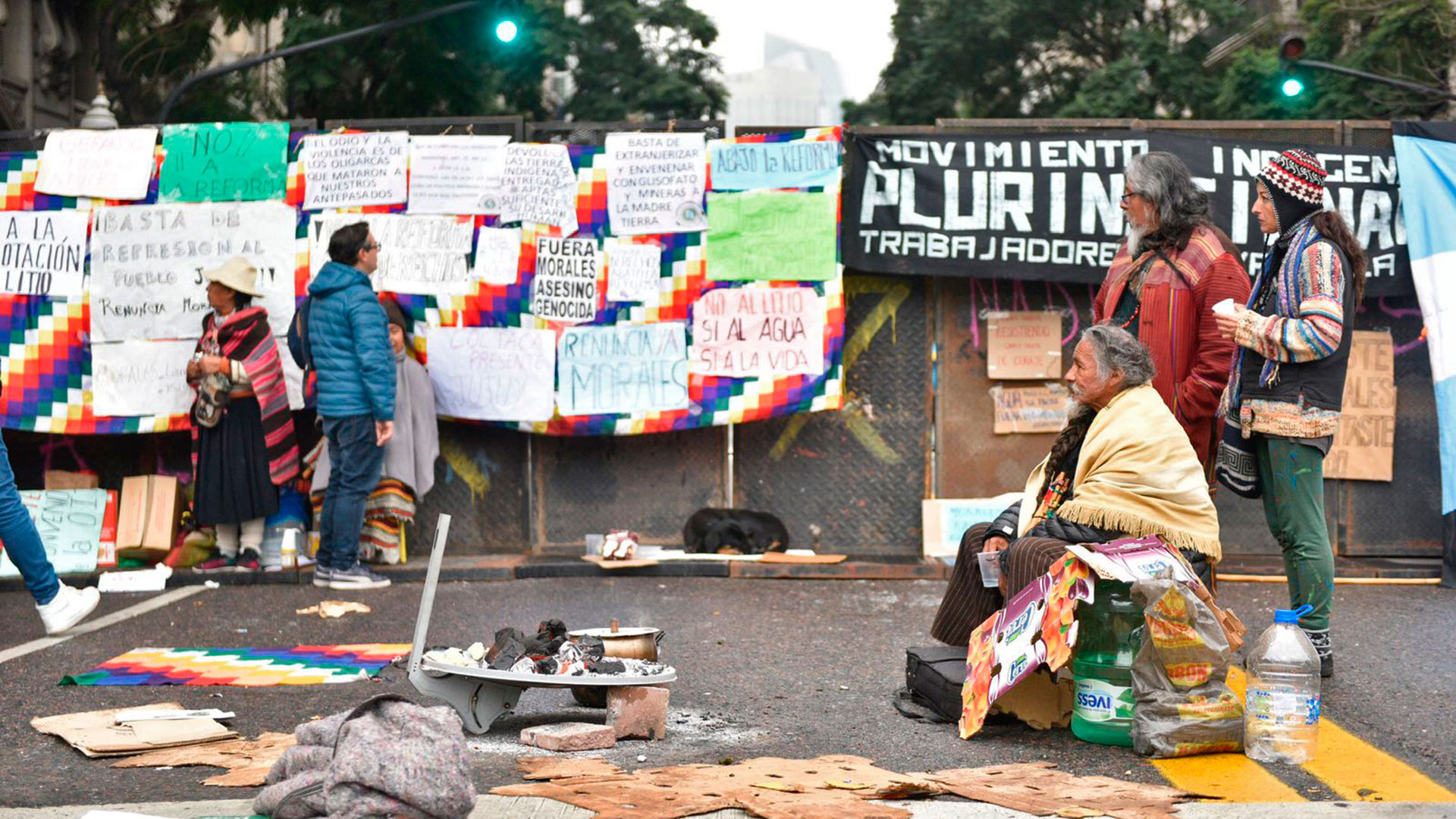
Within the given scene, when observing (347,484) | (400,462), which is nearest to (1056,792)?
(347,484)

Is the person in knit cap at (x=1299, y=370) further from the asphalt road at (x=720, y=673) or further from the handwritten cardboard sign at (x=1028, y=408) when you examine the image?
the handwritten cardboard sign at (x=1028, y=408)

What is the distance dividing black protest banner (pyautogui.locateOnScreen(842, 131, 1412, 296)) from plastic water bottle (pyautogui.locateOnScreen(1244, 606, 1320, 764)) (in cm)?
499

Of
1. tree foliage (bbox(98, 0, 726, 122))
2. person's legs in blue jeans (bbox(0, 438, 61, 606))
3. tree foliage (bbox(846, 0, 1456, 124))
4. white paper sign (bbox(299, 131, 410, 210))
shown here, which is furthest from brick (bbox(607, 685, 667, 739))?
tree foliage (bbox(846, 0, 1456, 124))

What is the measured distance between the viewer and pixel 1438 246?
Answer: 31.0 feet

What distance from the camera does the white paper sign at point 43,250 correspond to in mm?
10008

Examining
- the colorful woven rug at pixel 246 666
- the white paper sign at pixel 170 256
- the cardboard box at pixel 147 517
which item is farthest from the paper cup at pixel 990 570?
the cardboard box at pixel 147 517

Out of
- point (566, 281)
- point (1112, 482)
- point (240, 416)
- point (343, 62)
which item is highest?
point (343, 62)

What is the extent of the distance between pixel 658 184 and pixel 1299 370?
4722 mm

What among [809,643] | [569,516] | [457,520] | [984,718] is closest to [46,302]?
[457,520]

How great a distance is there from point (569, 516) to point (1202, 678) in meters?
5.69

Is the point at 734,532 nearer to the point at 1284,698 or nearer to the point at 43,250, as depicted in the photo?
the point at 43,250

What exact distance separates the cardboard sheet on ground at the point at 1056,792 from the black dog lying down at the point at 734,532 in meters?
4.99

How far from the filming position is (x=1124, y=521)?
214 inches

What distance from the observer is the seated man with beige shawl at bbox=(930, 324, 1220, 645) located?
5.45 meters
